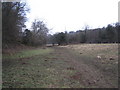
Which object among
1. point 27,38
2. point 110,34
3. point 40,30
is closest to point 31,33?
point 27,38

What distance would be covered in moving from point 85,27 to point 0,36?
64.2 m

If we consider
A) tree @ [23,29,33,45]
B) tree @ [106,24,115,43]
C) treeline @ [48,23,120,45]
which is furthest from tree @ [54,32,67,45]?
tree @ [23,29,33,45]

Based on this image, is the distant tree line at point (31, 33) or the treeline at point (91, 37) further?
the treeline at point (91, 37)

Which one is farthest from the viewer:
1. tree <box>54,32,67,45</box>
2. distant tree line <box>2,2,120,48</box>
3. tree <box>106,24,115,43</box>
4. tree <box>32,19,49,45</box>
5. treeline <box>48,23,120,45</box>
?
tree <box>54,32,67,45</box>

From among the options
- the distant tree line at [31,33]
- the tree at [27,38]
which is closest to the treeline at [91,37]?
the distant tree line at [31,33]

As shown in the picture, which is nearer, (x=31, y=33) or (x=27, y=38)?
(x=27, y=38)

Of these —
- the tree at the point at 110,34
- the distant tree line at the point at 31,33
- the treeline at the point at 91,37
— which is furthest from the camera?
the treeline at the point at 91,37

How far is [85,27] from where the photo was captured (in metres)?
75.1

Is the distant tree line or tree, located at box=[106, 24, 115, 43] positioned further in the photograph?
tree, located at box=[106, 24, 115, 43]

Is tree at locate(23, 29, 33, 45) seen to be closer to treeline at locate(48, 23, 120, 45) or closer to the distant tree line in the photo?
the distant tree line

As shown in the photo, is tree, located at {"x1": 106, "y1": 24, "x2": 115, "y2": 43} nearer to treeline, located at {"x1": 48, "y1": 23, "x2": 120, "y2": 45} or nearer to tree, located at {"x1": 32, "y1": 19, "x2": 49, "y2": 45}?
treeline, located at {"x1": 48, "y1": 23, "x2": 120, "y2": 45}

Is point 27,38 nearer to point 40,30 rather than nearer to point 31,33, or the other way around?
point 31,33

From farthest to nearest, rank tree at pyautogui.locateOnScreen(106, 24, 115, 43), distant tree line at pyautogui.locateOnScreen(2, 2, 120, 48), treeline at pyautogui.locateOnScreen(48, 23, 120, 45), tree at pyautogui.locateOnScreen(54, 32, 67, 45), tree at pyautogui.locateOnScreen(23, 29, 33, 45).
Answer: tree at pyautogui.locateOnScreen(54, 32, 67, 45) < treeline at pyautogui.locateOnScreen(48, 23, 120, 45) < tree at pyautogui.locateOnScreen(106, 24, 115, 43) < tree at pyautogui.locateOnScreen(23, 29, 33, 45) < distant tree line at pyautogui.locateOnScreen(2, 2, 120, 48)

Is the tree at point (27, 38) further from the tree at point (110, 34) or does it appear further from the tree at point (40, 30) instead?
the tree at point (110, 34)
